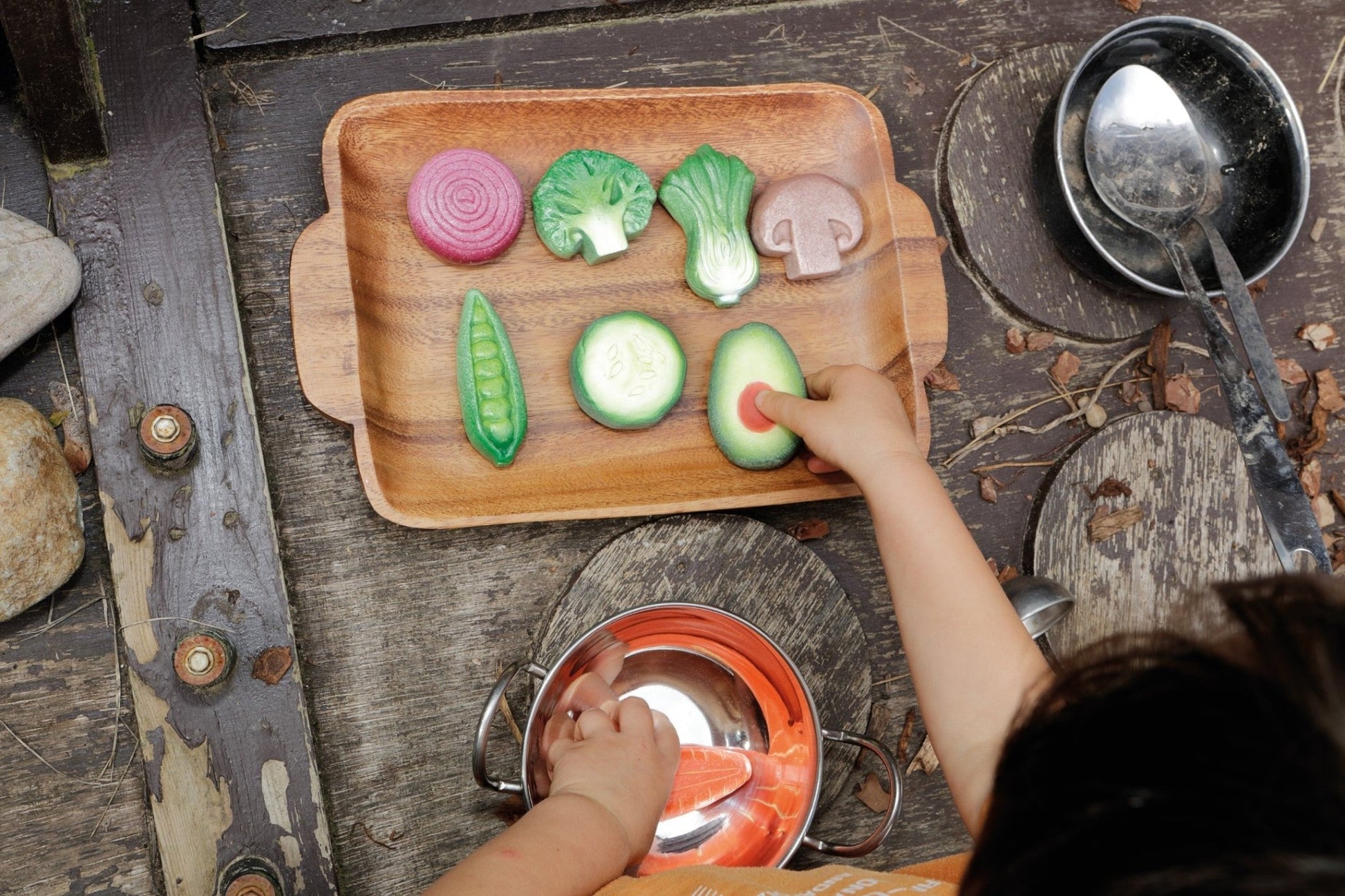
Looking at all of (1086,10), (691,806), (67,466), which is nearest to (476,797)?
(691,806)

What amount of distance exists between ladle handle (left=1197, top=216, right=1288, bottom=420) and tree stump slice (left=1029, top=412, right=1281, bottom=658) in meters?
0.08

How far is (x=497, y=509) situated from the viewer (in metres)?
0.79

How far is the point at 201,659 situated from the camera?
706 mm

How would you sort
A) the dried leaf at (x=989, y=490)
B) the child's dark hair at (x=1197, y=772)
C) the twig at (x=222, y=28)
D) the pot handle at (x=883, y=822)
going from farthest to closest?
the dried leaf at (x=989, y=490), the twig at (x=222, y=28), the pot handle at (x=883, y=822), the child's dark hair at (x=1197, y=772)

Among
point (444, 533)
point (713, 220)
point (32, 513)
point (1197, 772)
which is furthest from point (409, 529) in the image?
point (1197, 772)

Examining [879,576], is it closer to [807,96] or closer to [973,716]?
[973,716]

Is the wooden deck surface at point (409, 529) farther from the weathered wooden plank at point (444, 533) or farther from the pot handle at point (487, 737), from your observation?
the pot handle at point (487, 737)

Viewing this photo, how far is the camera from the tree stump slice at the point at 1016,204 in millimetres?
893

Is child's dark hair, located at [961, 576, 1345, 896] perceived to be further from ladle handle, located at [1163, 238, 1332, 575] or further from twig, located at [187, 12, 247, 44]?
twig, located at [187, 12, 247, 44]

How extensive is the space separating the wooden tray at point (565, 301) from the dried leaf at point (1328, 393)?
473mm

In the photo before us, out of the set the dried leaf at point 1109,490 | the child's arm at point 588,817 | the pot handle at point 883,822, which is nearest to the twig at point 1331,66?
the dried leaf at point 1109,490

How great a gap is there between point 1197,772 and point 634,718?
17.1 inches

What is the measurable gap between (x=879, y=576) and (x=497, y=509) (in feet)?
1.26

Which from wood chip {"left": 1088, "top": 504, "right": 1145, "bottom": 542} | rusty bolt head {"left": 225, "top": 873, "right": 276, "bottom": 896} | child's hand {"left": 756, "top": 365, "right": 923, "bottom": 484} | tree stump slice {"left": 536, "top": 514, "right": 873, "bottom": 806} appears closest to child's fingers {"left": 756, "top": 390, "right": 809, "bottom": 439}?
child's hand {"left": 756, "top": 365, "right": 923, "bottom": 484}
